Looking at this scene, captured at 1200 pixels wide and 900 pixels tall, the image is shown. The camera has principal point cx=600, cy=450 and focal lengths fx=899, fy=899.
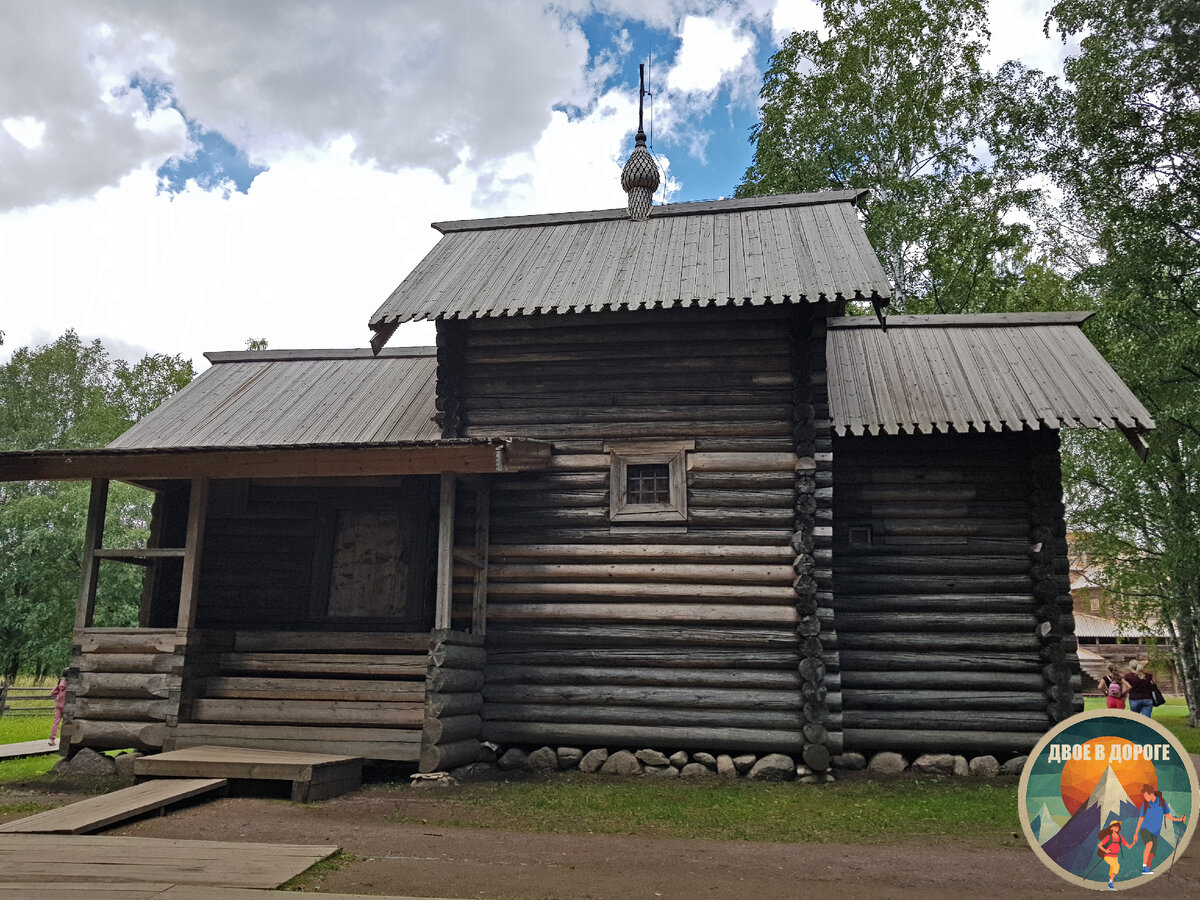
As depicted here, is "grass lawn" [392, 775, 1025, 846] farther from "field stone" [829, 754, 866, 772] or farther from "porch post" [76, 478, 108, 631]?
"porch post" [76, 478, 108, 631]

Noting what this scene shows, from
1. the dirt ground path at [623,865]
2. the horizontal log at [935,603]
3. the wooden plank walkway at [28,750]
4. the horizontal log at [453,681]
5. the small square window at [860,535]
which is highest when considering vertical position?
the small square window at [860,535]

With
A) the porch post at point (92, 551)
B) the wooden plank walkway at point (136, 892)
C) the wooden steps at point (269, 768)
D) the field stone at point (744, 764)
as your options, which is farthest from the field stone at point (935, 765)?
the porch post at point (92, 551)

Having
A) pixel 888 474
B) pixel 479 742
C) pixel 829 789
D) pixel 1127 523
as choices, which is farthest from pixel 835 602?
pixel 1127 523

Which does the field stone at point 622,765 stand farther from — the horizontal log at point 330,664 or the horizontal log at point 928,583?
the horizontal log at point 928,583

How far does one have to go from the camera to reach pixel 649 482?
443 inches

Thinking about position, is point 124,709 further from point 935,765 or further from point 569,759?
point 935,765

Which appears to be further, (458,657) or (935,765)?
(935,765)

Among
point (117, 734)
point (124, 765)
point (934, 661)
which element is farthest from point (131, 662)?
point (934, 661)

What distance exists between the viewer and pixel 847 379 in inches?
496

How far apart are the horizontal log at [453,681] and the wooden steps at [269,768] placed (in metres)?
1.06

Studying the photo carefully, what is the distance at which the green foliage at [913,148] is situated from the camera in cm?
2255

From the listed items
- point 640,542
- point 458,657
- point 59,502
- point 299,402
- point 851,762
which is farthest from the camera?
point 59,502
